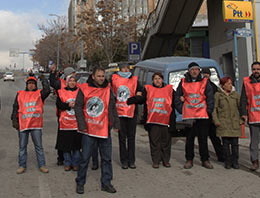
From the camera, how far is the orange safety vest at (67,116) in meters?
5.70

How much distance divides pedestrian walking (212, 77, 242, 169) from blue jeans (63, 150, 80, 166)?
2.67 metres

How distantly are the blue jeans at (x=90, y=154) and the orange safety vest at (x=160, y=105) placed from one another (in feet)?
5.25

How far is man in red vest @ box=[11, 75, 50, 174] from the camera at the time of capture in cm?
556

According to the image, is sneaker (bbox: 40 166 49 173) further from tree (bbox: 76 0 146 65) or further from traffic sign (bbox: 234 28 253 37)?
tree (bbox: 76 0 146 65)

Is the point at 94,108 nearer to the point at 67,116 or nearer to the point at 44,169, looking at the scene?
the point at 67,116

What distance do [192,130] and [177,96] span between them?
709mm

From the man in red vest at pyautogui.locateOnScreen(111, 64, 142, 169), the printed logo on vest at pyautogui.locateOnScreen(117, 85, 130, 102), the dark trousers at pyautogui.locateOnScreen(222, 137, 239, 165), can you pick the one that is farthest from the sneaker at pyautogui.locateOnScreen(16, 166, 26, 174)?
the dark trousers at pyautogui.locateOnScreen(222, 137, 239, 165)

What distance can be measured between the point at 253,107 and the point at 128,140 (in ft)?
A: 7.87

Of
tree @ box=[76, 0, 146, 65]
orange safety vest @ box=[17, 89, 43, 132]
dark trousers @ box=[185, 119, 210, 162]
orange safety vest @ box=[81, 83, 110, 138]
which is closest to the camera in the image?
orange safety vest @ box=[81, 83, 110, 138]

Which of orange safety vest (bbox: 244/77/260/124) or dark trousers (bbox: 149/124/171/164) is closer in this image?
orange safety vest (bbox: 244/77/260/124)

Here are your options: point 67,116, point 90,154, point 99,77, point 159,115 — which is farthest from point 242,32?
point 90,154

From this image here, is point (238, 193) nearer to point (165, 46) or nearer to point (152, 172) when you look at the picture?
point (152, 172)

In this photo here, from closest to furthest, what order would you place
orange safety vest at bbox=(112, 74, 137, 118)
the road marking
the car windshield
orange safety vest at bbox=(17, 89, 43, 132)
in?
the road marking → orange safety vest at bbox=(17, 89, 43, 132) → orange safety vest at bbox=(112, 74, 137, 118) → the car windshield

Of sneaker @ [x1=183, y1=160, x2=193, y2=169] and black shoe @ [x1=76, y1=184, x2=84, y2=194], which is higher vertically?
sneaker @ [x1=183, y1=160, x2=193, y2=169]
